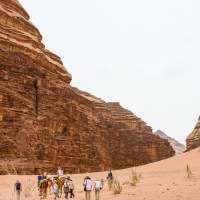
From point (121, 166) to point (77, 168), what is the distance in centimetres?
2525

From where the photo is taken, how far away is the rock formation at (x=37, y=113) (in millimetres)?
30625

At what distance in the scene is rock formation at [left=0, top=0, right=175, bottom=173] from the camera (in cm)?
3062

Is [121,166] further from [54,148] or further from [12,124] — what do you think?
[12,124]

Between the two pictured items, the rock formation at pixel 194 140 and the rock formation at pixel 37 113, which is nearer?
the rock formation at pixel 37 113

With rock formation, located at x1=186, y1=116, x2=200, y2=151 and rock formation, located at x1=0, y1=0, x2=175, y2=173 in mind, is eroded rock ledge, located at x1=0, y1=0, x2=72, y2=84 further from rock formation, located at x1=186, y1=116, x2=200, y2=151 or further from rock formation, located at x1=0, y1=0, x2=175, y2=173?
rock formation, located at x1=186, y1=116, x2=200, y2=151

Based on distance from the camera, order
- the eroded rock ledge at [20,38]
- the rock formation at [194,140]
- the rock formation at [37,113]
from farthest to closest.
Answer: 1. the rock formation at [194,140]
2. the eroded rock ledge at [20,38]
3. the rock formation at [37,113]

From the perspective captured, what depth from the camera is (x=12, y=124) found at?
30750 mm

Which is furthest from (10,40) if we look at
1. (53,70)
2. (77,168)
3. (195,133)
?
(195,133)

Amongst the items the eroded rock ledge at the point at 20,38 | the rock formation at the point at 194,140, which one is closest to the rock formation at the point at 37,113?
the eroded rock ledge at the point at 20,38

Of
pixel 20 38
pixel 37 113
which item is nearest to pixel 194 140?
pixel 20 38

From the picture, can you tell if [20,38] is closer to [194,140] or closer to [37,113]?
[37,113]

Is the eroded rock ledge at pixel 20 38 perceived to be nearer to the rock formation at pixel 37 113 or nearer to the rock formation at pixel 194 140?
the rock formation at pixel 37 113

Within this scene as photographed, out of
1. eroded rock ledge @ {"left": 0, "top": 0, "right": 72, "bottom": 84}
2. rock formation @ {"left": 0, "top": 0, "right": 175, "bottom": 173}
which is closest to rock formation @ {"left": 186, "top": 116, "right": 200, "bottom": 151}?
rock formation @ {"left": 0, "top": 0, "right": 175, "bottom": 173}

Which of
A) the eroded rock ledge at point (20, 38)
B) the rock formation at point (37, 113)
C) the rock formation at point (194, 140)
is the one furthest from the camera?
the rock formation at point (194, 140)
